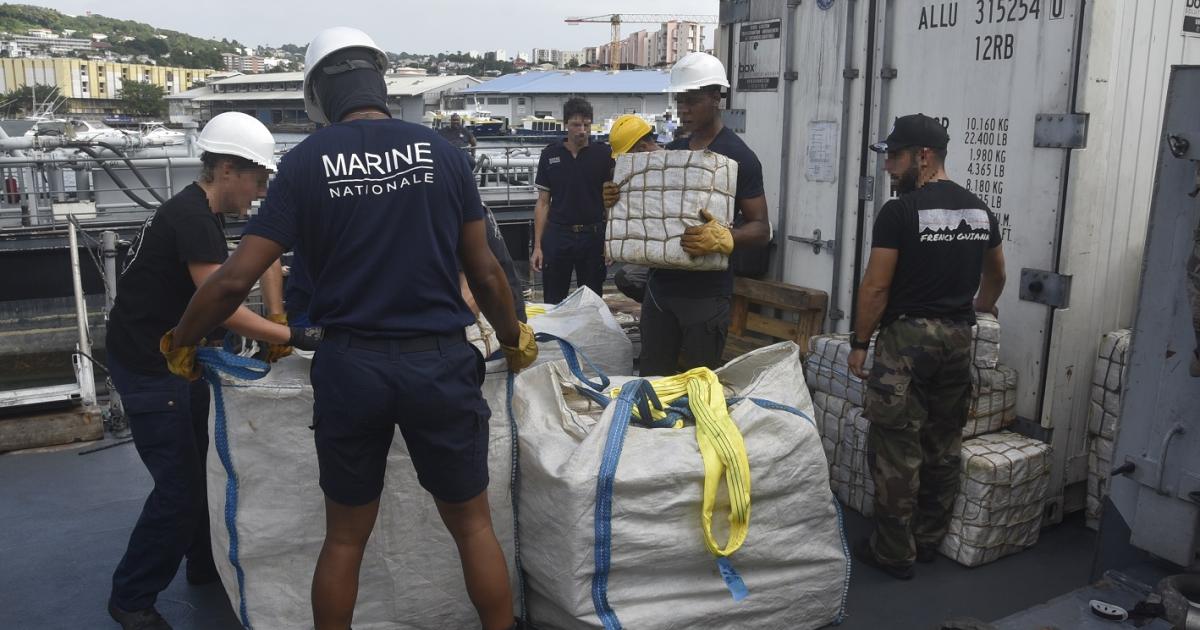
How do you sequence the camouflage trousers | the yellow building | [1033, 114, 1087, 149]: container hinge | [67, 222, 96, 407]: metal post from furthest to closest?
1. the yellow building
2. [67, 222, 96, 407]: metal post
3. [1033, 114, 1087, 149]: container hinge
4. the camouflage trousers

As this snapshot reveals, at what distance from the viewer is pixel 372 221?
238 centimetres

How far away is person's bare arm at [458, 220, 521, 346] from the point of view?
264cm

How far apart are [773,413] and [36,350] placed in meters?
11.7

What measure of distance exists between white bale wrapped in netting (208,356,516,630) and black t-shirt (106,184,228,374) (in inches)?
15.2

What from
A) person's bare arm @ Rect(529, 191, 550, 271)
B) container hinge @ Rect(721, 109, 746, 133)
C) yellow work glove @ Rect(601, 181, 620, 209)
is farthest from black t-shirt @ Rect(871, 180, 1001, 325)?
person's bare arm @ Rect(529, 191, 550, 271)

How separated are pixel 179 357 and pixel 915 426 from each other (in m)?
2.64

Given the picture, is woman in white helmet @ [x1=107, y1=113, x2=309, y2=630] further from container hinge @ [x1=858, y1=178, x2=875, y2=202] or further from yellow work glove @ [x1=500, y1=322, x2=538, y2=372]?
container hinge @ [x1=858, y1=178, x2=875, y2=202]

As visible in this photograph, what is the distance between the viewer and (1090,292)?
12.8 ft

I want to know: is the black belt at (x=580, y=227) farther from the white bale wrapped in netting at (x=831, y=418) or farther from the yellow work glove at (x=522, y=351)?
the yellow work glove at (x=522, y=351)

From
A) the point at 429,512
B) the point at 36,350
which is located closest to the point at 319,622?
the point at 429,512

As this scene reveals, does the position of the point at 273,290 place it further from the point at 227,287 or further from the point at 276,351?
the point at 227,287

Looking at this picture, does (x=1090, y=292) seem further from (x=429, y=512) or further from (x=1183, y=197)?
(x=429, y=512)

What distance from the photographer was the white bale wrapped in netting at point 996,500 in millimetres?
3742

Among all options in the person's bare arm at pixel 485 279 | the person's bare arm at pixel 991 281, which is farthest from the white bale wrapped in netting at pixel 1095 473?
the person's bare arm at pixel 485 279
